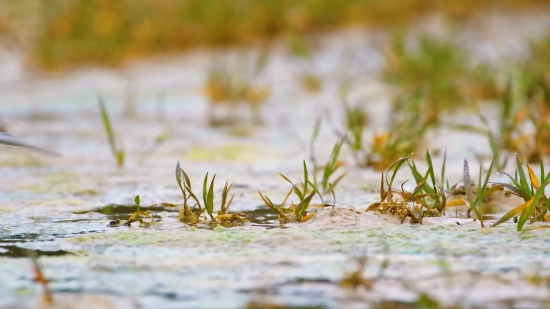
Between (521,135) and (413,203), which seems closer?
(413,203)

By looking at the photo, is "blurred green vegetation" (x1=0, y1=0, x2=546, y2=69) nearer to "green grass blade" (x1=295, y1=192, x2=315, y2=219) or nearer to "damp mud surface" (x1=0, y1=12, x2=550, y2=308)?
"damp mud surface" (x1=0, y1=12, x2=550, y2=308)

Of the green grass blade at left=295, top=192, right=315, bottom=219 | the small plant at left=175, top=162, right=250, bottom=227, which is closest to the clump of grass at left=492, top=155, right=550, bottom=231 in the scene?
the green grass blade at left=295, top=192, right=315, bottom=219

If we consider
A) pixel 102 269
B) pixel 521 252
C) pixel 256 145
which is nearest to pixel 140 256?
pixel 102 269

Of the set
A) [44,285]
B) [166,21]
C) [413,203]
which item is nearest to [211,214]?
[413,203]

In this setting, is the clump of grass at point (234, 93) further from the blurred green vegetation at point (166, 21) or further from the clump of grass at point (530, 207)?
the clump of grass at point (530, 207)

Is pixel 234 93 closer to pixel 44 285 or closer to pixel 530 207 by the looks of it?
pixel 530 207

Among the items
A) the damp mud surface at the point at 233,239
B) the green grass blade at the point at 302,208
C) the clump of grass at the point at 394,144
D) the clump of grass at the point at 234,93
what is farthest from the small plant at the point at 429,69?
→ the green grass blade at the point at 302,208
